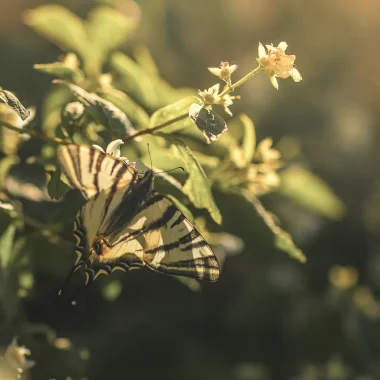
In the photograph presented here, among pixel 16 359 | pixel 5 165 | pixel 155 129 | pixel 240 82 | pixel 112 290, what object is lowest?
pixel 16 359

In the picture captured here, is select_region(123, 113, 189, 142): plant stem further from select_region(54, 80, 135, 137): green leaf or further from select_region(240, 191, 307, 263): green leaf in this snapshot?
select_region(240, 191, 307, 263): green leaf

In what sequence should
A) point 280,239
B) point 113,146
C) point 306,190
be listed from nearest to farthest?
point 113,146 < point 280,239 < point 306,190

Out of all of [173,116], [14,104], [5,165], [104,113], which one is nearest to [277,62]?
[173,116]

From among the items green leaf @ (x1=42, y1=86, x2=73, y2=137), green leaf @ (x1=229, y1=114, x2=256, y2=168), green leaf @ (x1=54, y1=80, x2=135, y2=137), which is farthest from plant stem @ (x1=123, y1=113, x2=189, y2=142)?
green leaf @ (x1=229, y1=114, x2=256, y2=168)

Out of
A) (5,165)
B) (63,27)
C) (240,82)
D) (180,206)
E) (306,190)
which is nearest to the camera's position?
(240,82)

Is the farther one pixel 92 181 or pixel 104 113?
pixel 104 113

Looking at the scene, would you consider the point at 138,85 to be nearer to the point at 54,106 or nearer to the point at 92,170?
the point at 54,106
